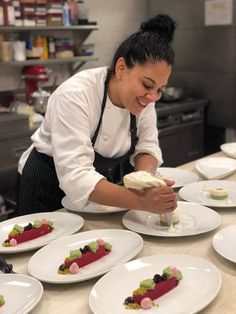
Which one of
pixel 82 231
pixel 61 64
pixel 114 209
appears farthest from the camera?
pixel 61 64

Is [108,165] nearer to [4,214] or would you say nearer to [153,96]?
[153,96]

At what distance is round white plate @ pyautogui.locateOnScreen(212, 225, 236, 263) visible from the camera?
1.21 metres

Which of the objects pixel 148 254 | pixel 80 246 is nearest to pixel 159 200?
pixel 148 254

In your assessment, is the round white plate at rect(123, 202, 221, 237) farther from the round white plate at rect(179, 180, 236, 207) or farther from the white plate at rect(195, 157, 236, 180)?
the white plate at rect(195, 157, 236, 180)

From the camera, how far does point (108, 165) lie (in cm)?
184

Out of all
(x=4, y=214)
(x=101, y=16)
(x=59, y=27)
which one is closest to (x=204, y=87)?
(x=101, y=16)

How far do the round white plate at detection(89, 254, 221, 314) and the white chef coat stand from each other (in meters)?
0.37

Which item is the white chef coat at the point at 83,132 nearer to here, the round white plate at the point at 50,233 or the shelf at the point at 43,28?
the round white plate at the point at 50,233

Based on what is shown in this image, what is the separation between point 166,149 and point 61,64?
4.14 ft

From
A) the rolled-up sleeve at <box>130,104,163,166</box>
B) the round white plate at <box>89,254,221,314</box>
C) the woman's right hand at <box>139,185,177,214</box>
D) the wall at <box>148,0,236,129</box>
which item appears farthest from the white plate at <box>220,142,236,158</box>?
the wall at <box>148,0,236,129</box>

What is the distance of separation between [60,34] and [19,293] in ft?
10.5

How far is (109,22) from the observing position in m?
4.31

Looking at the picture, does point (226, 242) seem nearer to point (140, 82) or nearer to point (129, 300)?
point (129, 300)

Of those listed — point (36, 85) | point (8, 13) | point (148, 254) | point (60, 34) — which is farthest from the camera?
point (60, 34)
